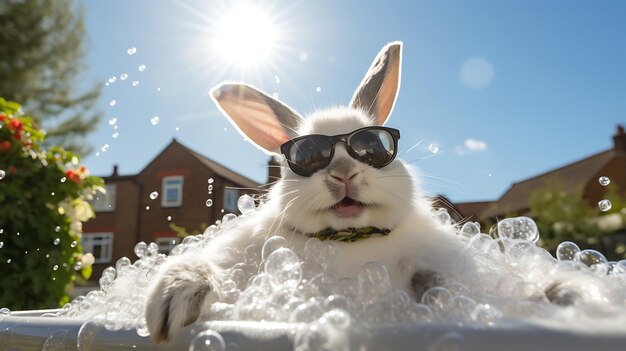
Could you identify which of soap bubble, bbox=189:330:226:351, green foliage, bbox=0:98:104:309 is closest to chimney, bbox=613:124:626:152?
green foliage, bbox=0:98:104:309

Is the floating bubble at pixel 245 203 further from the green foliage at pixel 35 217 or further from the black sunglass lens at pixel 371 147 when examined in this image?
the green foliage at pixel 35 217

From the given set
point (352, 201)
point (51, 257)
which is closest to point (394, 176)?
point (352, 201)

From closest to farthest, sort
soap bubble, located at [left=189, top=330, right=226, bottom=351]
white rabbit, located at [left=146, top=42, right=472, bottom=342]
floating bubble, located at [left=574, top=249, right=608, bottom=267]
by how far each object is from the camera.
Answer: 1. soap bubble, located at [left=189, top=330, right=226, bottom=351]
2. white rabbit, located at [left=146, top=42, right=472, bottom=342]
3. floating bubble, located at [left=574, top=249, right=608, bottom=267]

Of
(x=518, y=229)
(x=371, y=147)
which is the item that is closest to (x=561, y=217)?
(x=518, y=229)

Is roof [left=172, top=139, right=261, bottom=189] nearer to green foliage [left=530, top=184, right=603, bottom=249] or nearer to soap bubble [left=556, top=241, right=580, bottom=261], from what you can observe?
green foliage [left=530, top=184, right=603, bottom=249]

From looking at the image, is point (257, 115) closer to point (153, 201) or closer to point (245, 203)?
point (245, 203)
